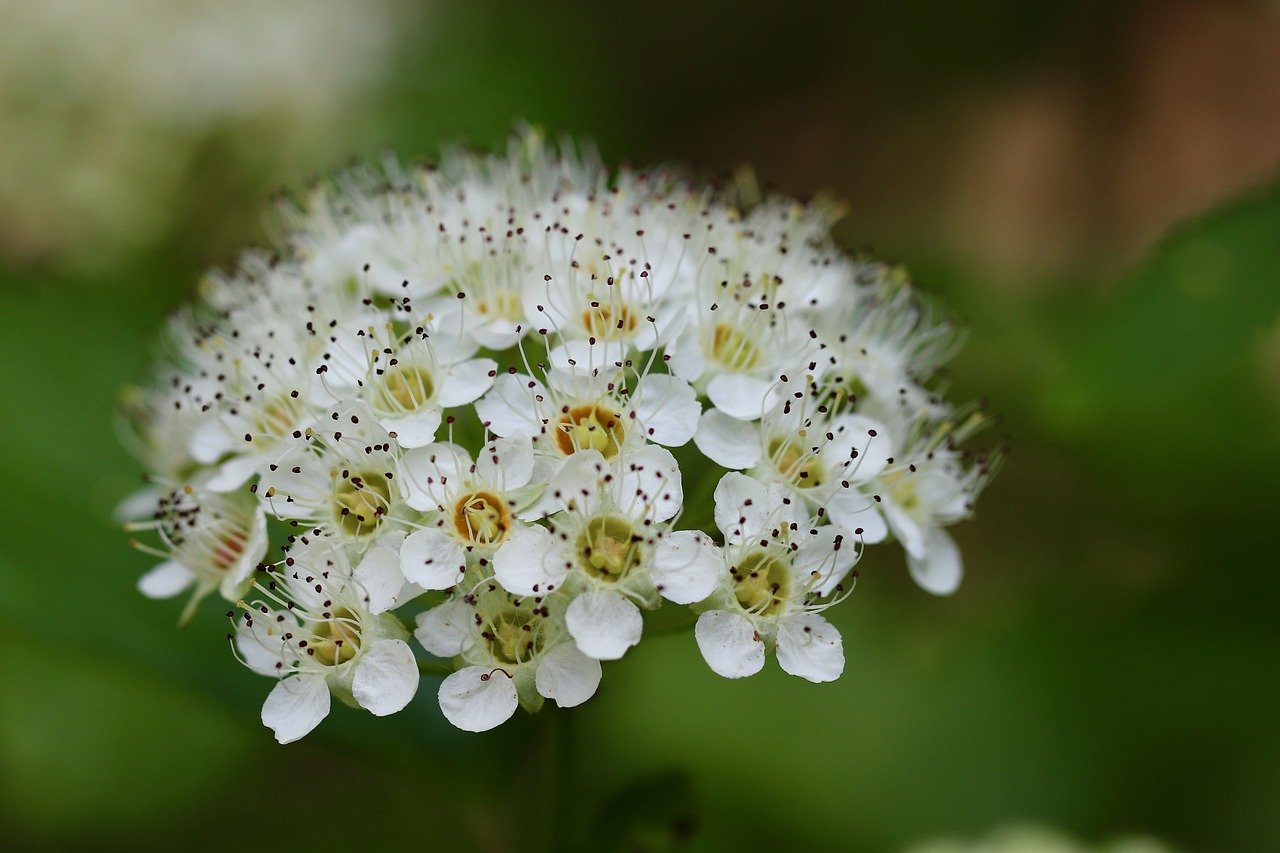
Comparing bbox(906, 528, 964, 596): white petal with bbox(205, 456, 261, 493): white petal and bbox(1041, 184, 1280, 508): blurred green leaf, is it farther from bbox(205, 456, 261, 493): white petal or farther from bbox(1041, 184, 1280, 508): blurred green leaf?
bbox(205, 456, 261, 493): white petal

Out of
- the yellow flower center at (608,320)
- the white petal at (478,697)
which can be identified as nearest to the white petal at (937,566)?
the yellow flower center at (608,320)

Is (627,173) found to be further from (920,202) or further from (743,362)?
(920,202)

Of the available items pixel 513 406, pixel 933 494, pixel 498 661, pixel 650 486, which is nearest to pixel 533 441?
pixel 513 406

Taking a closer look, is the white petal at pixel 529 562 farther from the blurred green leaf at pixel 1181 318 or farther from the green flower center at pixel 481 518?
the blurred green leaf at pixel 1181 318

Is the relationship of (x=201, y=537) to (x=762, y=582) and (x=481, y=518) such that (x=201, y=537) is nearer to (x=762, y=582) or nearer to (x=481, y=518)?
(x=481, y=518)

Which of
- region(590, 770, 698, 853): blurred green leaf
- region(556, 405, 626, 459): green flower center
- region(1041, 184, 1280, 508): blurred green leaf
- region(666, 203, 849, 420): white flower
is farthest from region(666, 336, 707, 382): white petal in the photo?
region(1041, 184, 1280, 508): blurred green leaf

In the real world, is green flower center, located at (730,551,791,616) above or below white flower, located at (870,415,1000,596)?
below
